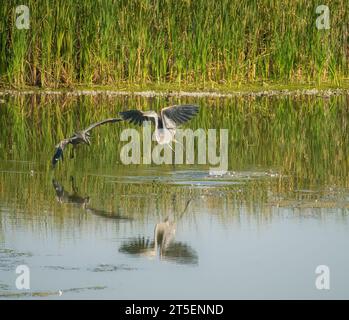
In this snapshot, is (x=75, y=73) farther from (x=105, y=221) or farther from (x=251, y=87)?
(x=105, y=221)

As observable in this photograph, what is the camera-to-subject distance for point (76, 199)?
942 centimetres

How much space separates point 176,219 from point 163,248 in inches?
32.9

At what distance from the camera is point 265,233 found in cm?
820

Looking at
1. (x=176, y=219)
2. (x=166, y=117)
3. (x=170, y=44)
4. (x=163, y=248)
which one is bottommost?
(x=163, y=248)

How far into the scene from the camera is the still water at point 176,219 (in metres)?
6.99

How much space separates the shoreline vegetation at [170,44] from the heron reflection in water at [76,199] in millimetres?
7769

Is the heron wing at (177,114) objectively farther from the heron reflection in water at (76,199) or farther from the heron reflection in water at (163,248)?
the heron reflection in water at (163,248)

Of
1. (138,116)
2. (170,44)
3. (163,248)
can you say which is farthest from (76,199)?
(170,44)

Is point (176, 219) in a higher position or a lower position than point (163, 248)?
higher

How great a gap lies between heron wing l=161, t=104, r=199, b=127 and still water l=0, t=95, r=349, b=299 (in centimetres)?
48

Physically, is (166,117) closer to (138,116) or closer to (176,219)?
(138,116)

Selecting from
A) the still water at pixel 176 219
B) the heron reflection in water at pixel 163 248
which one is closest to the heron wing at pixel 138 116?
the still water at pixel 176 219

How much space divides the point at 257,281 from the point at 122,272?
78 centimetres
